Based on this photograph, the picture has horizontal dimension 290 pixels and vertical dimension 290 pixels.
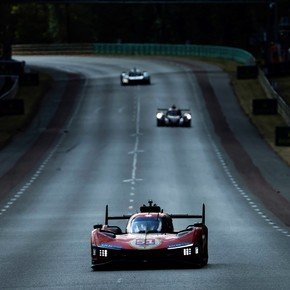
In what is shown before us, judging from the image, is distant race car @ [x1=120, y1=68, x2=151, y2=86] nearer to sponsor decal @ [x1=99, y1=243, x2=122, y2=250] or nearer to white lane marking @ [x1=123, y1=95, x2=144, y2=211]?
white lane marking @ [x1=123, y1=95, x2=144, y2=211]

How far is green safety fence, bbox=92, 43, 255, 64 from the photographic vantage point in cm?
14575

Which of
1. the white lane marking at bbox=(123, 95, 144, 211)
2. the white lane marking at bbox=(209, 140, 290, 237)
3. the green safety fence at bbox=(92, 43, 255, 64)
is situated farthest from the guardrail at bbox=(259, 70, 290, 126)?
the green safety fence at bbox=(92, 43, 255, 64)

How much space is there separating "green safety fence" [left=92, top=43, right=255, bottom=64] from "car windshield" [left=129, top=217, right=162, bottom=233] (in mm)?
107434

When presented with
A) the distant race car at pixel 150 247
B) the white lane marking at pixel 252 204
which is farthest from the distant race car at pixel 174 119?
the distant race car at pixel 150 247

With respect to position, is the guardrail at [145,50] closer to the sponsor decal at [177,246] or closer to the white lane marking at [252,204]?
the white lane marking at [252,204]

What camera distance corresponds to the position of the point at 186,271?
25.9m

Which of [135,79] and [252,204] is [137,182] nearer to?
[252,204]

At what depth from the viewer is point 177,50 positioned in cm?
16250

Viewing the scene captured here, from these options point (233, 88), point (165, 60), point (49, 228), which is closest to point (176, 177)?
point (49, 228)

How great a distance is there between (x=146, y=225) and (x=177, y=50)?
135351 mm

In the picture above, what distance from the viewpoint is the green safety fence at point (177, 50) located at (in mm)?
145750

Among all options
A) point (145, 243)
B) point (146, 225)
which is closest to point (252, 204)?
point (146, 225)

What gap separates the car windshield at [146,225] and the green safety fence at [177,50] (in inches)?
4230

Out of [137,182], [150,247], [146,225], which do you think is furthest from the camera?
[137,182]
